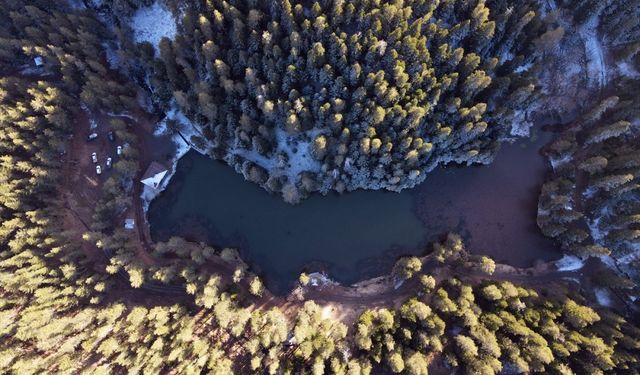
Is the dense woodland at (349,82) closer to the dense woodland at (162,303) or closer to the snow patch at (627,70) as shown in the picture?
the dense woodland at (162,303)

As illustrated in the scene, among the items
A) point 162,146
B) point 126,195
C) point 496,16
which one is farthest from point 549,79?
point 126,195

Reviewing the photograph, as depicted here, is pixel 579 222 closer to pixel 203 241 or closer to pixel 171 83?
pixel 203 241

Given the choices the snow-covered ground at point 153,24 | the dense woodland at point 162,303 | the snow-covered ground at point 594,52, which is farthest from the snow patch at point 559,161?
the snow-covered ground at point 153,24

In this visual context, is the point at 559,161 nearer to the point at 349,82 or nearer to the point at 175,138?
the point at 349,82

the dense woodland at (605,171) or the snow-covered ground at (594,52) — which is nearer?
the dense woodland at (605,171)

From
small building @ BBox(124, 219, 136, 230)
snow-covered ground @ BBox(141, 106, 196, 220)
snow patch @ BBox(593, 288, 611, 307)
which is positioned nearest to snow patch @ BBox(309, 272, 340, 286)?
snow-covered ground @ BBox(141, 106, 196, 220)
